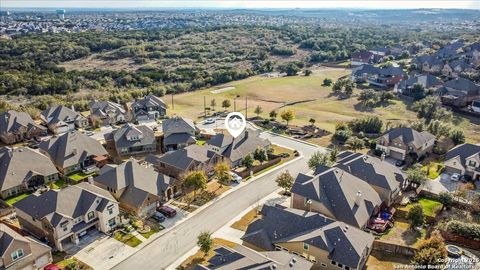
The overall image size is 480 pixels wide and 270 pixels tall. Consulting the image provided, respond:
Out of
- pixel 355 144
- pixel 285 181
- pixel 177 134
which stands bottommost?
pixel 355 144

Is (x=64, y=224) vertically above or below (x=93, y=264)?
above

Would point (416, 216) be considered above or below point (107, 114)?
below

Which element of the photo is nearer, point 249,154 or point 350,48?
point 249,154

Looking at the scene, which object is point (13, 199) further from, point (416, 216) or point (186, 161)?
point (416, 216)

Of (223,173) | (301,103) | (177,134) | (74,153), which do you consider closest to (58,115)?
(74,153)

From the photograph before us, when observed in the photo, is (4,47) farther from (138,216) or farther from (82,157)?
(138,216)

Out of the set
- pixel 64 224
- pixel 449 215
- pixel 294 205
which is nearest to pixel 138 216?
pixel 64 224

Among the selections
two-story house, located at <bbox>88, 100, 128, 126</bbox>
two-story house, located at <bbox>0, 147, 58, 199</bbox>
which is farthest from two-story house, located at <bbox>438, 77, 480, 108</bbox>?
two-story house, located at <bbox>0, 147, 58, 199</bbox>
